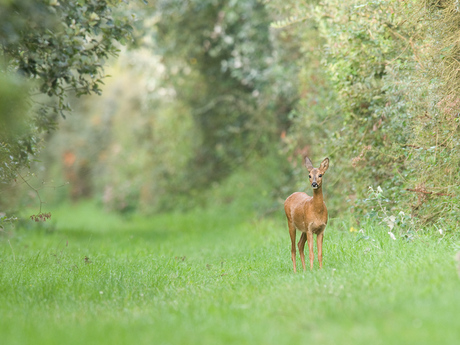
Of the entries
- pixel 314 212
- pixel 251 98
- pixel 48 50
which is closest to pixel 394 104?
pixel 314 212

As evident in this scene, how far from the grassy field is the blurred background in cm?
111

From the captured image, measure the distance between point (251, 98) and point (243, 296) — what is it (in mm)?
12399

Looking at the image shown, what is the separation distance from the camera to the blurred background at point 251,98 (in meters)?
8.27

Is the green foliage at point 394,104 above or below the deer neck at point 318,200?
above

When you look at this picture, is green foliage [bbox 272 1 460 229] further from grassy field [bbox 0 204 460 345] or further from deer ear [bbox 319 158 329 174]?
deer ear [bbox 319 158 329 174]

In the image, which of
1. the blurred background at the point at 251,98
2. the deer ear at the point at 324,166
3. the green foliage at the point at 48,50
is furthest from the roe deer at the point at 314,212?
the green foliage at the point at 48,50

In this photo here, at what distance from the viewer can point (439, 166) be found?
27.6ft

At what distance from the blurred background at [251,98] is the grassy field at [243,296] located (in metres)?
1.11

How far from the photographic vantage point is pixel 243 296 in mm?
6395

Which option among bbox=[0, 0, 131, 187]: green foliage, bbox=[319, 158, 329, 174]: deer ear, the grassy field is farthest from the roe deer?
bbox=[0, 0, 131, 187]: green foliage

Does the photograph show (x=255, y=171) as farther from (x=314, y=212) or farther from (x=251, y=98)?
(x=314, y=212)

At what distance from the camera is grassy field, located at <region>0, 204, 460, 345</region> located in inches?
190

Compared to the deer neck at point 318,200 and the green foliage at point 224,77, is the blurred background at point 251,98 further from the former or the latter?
the deer neck at point 318,200

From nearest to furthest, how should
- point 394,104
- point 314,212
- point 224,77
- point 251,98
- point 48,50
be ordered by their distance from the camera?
1. point 314,212
2. point 48,50
3. point 394,104
4. point 251,98
5. point 224,77
